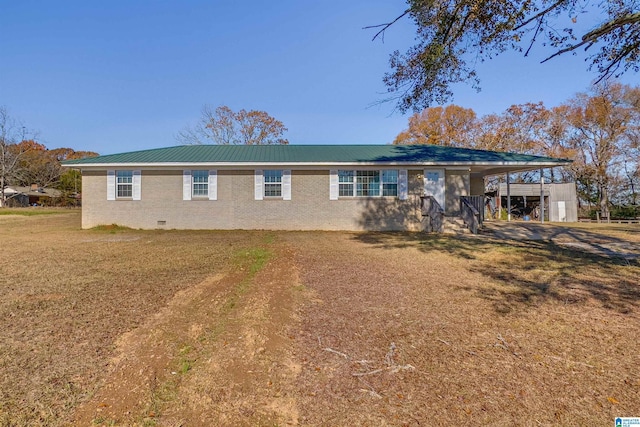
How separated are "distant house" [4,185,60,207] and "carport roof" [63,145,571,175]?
1796 inches

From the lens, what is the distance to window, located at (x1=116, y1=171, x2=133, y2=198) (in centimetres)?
1473

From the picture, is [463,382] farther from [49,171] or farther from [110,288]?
[49,171]

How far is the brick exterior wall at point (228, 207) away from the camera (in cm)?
1459

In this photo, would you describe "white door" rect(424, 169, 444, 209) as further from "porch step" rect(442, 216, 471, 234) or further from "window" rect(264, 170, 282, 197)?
"window" rect(264, 170, 282, 197)

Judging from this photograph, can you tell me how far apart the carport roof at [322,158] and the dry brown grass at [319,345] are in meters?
7.73

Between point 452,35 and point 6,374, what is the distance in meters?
8.15

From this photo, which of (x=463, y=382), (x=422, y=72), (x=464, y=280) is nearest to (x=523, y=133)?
(x=422, y=72)

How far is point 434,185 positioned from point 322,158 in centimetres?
482

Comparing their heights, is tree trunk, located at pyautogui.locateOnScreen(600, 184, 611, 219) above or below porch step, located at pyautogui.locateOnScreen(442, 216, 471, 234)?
above

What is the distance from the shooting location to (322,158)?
1459 centimetres

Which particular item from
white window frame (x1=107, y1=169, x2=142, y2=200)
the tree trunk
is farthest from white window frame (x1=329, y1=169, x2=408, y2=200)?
the tree trunk

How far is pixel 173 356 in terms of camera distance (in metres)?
3.15

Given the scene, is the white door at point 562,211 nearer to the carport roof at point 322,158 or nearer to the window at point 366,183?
the carport roof at point 322,158

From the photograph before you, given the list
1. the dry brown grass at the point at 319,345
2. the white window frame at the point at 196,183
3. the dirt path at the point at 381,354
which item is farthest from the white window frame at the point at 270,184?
the dirt path at the point at 381,354
